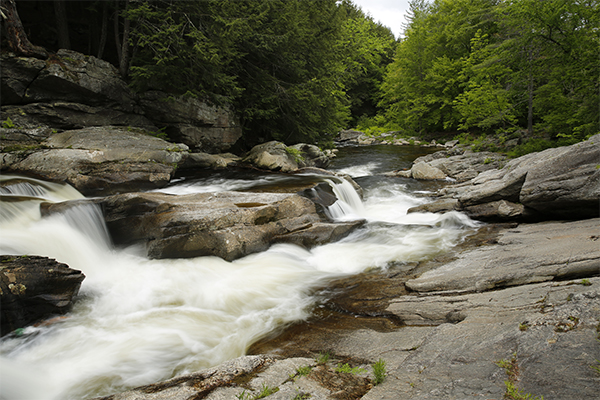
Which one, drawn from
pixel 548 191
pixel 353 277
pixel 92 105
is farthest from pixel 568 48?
pixel 92 105

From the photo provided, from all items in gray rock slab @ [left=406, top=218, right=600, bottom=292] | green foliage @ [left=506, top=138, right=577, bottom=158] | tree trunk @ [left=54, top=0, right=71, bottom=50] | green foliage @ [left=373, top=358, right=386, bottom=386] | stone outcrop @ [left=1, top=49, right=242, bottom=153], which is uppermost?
tree trunk @ [left=54, top=0, right=71, bottom=50]

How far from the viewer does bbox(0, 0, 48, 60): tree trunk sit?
10047 mm

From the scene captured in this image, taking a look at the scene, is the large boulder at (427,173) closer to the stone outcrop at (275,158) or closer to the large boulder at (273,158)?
the stone outcrop at (275,158)

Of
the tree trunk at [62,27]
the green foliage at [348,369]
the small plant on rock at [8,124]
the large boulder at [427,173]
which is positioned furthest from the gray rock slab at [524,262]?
the tree trunk at [62,27]

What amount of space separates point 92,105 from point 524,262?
14.2m

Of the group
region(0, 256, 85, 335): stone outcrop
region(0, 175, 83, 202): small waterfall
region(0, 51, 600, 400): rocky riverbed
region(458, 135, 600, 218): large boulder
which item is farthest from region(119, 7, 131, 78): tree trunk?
region(458, 135, 600, 218): large boulder

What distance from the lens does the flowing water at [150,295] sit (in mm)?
4023

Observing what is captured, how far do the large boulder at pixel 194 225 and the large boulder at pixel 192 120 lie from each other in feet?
22.8

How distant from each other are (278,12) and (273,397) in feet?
52.1

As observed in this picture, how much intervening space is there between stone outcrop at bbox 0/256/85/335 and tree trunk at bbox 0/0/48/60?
30.5 ft

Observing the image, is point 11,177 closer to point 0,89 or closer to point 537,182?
point 0,89

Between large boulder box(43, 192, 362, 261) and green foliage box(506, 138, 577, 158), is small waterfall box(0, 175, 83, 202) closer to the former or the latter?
large boulder box(43, 192, 362, 261)

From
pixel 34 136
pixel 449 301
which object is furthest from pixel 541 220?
pixel 34 136

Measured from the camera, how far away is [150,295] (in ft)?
19.1
